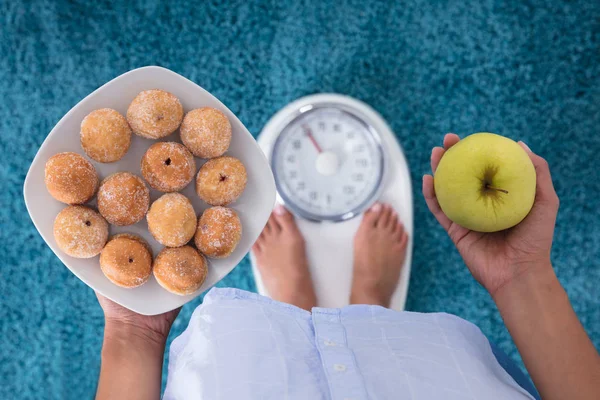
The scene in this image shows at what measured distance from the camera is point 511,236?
2.45 feet

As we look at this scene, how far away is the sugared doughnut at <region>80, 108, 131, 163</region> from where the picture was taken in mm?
675

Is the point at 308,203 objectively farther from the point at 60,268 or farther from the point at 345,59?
the point at 60,268

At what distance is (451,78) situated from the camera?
1023mm

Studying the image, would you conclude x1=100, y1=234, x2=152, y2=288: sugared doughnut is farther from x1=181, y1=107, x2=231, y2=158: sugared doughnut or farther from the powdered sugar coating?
x1=181, y1=107, x2=231, y2=158: sugared doughnut

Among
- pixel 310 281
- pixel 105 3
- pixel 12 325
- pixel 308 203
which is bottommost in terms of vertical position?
→ pixel 12 325

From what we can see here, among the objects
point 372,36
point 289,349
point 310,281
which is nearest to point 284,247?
point 310,281

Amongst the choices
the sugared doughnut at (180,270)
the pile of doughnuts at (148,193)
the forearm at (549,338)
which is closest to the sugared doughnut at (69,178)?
the pile of doughnuts at (148,193)

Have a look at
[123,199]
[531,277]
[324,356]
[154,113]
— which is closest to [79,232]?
[123,199]

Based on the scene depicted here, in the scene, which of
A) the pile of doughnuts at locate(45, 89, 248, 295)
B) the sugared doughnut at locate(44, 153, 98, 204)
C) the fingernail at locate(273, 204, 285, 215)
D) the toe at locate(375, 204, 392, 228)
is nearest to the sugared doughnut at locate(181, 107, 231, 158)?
the pile of doughnuts at locate(45, 89, 248, 295)

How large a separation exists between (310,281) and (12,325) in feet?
1.89

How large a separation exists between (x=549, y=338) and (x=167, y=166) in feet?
1.76

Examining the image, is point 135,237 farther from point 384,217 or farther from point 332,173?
point 384,217

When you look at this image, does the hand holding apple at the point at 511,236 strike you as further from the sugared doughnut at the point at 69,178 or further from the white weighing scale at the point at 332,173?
the sugared doughnut at the point at 69,178

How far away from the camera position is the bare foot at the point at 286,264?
926mm
